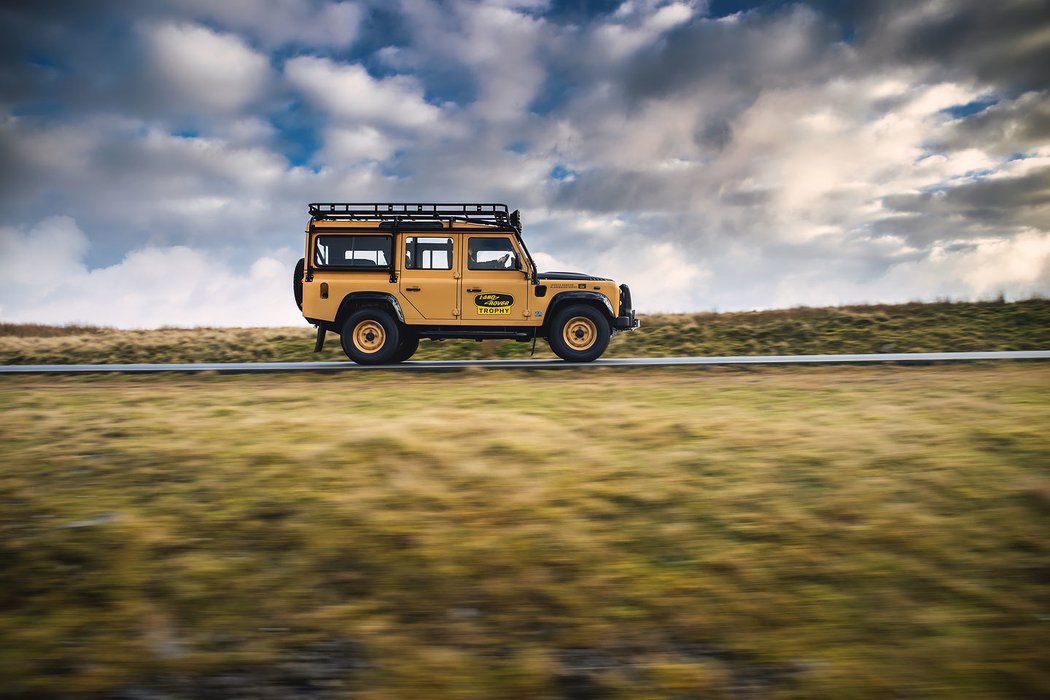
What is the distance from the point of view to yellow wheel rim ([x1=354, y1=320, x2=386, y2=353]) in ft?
47.3

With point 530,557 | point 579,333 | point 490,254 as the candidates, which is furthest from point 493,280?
point 530,557

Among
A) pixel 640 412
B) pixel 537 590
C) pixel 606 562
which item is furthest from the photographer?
pixel 640 412

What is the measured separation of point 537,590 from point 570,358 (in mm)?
10549

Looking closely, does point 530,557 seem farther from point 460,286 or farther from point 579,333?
point 579,333

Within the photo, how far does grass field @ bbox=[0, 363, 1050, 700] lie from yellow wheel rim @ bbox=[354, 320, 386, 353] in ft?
23.2

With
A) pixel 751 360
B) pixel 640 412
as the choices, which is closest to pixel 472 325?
pixel 751 360

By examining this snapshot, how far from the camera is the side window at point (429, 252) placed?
14156mm

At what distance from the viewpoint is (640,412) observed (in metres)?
7.86

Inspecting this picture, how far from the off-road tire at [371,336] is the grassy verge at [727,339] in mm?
4802

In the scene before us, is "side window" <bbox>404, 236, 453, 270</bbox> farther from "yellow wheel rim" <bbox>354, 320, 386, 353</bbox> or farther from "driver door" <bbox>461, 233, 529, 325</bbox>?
"yellow wheel rim" <bbox>354, 320, 386, 353</bbox>

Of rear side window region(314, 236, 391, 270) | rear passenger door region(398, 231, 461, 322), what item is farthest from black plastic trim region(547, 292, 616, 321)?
rear side window region(314, 236, 391, 270)

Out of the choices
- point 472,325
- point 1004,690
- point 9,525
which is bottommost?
→ point 1004,690

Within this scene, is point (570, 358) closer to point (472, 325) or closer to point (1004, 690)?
point (472, 325)

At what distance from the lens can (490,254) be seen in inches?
558
